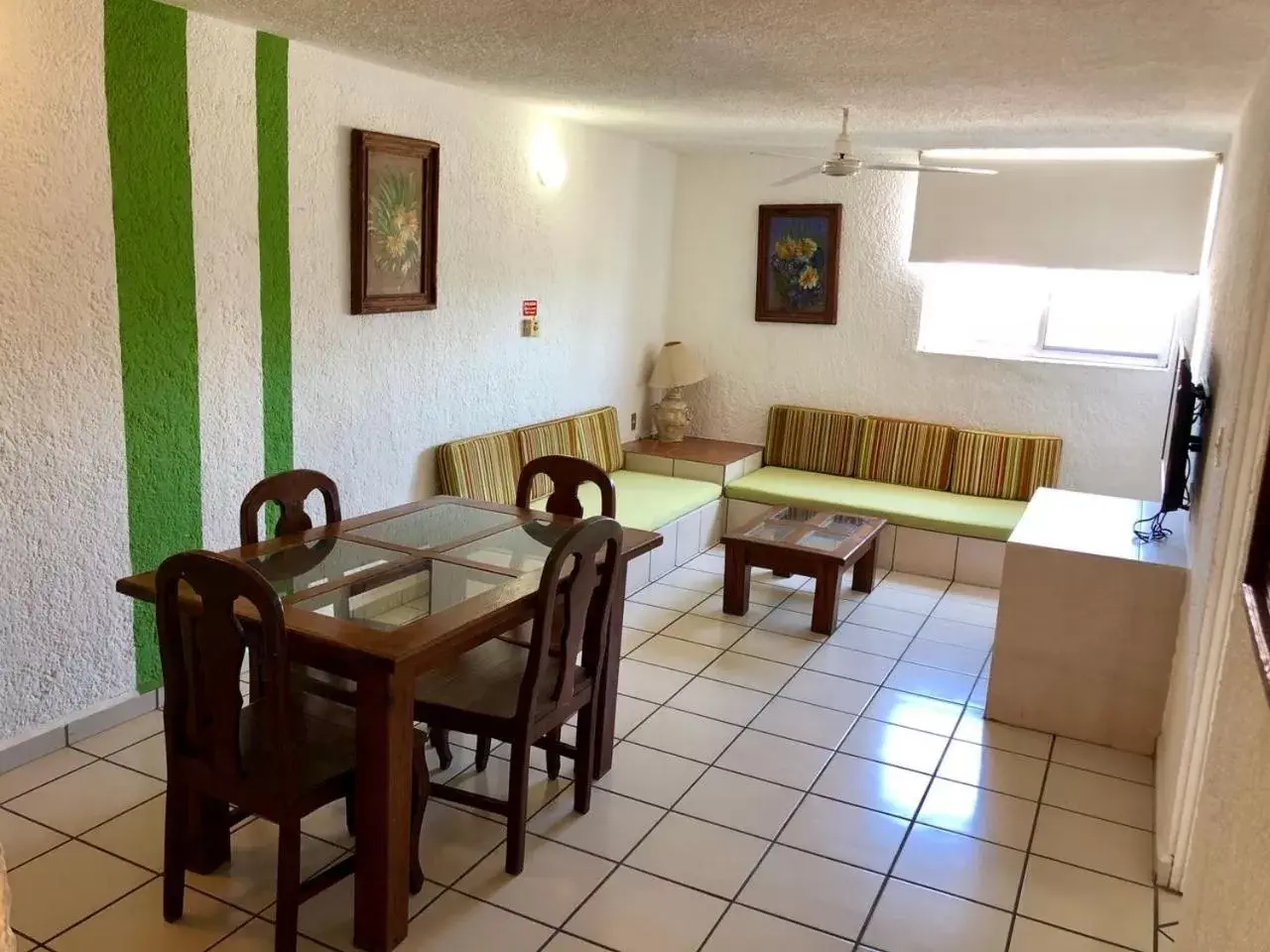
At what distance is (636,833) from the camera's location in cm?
292

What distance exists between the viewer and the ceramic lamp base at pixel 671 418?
21.4ft

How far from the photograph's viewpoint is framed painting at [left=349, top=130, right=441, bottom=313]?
4039 mm

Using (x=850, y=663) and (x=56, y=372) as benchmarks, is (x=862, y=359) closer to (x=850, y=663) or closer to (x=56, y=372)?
(x=850, y=663)

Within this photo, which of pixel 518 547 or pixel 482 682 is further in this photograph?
pixel 518 547

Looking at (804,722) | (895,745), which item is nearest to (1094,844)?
(895,745)

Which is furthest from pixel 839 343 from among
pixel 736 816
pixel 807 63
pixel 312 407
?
pixel 736 816

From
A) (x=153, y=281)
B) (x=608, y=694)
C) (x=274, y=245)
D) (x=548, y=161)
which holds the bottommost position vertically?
(x=608, y=694)

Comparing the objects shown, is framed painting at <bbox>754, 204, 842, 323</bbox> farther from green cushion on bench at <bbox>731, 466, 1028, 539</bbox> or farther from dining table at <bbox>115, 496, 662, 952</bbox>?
dining table at <bbox>115, 496, 662, 952</bbox>

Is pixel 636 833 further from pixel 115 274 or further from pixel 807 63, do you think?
pixel 807 63

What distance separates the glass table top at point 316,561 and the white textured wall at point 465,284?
3.77 feet

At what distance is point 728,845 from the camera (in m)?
2.89

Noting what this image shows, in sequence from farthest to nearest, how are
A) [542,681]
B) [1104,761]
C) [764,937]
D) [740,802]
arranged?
1. [1104,761]
2. [740,802]
3. [542,681]
4. [764,937]

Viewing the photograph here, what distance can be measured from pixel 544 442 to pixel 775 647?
1724mm

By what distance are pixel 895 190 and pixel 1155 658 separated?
11.0 feet
